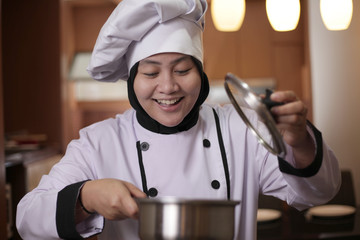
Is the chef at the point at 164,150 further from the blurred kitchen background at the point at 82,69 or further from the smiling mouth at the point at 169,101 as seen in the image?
the blurred kitchen background at the point at 82,69

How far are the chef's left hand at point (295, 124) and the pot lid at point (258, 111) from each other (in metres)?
0.02

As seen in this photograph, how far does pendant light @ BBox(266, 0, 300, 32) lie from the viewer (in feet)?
8.49

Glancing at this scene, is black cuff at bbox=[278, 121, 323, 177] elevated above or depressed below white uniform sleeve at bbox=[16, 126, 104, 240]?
above

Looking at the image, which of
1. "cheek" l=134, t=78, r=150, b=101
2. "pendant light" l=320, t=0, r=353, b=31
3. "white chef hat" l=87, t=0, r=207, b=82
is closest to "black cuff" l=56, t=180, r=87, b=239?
"cheek" l=134, t=78, r=150, b=101

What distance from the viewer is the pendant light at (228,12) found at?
115 inches

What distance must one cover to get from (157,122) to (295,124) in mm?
507

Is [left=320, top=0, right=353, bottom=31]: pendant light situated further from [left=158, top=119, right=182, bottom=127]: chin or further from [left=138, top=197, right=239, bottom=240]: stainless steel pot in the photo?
[left=138, top=197, right=239, bottom=240]: stainless steel pot

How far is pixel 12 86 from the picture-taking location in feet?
15.8

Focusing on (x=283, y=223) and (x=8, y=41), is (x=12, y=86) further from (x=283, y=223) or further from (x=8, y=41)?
(x=283, y=223)

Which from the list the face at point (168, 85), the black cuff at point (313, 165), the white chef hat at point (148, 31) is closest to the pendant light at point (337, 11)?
the white chef hat at point (148, 31)

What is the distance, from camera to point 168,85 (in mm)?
1280

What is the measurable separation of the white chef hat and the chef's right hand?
41 centimetres

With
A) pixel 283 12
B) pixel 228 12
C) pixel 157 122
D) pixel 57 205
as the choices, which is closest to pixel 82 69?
pixel 228 12

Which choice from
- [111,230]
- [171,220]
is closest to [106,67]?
[111,230]
